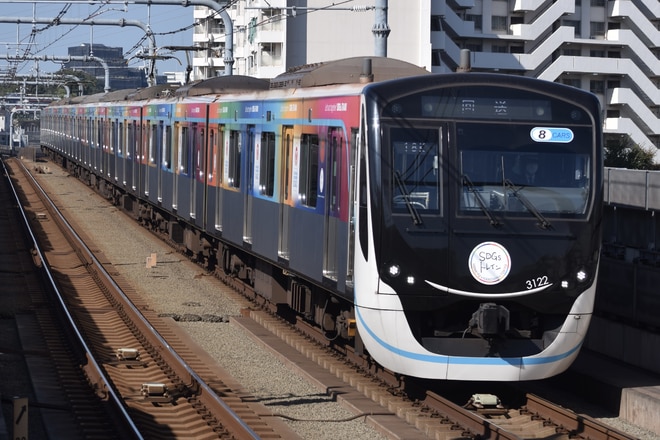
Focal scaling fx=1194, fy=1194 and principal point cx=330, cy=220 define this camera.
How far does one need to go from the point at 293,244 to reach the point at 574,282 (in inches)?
148

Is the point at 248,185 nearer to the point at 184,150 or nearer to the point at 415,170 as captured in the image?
the point at 184,150

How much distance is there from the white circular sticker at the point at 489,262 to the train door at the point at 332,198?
159 cm

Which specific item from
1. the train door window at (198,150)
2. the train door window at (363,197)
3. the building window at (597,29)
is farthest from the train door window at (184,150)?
the building window at (597,29)

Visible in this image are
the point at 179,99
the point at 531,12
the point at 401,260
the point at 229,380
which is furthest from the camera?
the point at 531,12

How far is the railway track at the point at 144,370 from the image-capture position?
9656 millimetres

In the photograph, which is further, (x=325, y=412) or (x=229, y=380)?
(x=229, y=380)

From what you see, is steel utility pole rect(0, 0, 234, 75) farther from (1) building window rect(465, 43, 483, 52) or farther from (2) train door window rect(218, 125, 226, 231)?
(1) building window rect(465, 43, 483, 52)

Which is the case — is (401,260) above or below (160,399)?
above

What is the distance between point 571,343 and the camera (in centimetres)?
986

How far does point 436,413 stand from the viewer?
9.81m

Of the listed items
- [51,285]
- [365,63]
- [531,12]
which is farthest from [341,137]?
[531,12]

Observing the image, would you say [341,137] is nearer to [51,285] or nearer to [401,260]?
[401,260]

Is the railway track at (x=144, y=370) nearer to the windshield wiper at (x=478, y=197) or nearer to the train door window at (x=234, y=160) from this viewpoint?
the train door window at (x=234, y=160)

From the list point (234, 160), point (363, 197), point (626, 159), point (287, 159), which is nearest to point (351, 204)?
point (363, 197)
